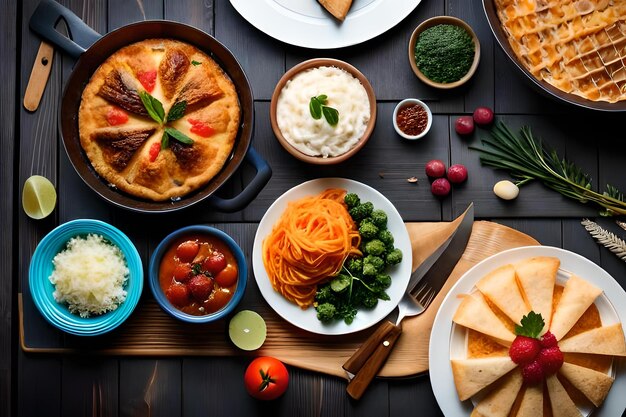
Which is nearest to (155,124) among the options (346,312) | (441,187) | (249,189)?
A: (249,189)

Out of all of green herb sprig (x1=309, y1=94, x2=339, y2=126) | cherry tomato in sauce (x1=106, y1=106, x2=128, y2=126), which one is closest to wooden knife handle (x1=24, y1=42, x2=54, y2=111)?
cherry tomato in sauce (x1=106, y1=106, x2=128, y2=126)

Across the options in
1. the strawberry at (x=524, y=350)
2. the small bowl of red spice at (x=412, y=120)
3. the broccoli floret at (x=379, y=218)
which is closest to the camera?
the strawberry at (x=524, y=350)

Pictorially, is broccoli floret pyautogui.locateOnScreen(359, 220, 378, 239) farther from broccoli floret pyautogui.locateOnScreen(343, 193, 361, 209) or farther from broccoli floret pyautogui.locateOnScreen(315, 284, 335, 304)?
broccoli floret pyautogui.locateOnScreen(315, 284, 335, 304)

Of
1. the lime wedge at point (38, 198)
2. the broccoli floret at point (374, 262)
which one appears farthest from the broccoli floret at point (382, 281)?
the lime wedge at point (38, 198)

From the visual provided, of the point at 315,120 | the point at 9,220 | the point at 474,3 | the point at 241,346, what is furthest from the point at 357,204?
the point at 9,220

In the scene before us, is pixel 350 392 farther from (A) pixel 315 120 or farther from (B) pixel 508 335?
(A) pixel 315 120

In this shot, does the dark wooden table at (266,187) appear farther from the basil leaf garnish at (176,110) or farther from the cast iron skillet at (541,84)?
the basil leaf garnish at (176,110)
